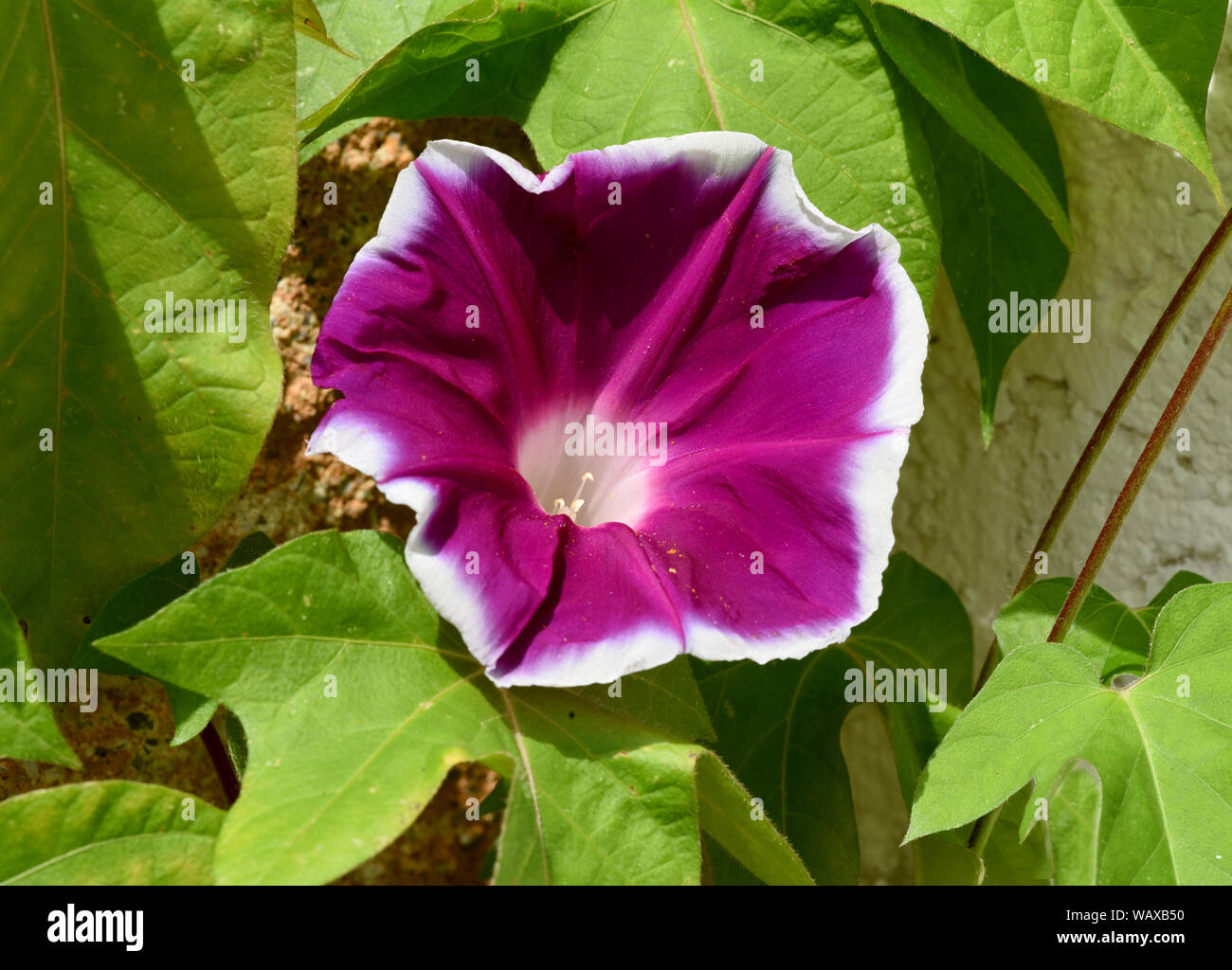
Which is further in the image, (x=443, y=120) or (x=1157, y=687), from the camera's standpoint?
(x=443, y=120)

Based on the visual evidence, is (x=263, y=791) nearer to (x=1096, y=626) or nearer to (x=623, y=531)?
(x=623, y=531)

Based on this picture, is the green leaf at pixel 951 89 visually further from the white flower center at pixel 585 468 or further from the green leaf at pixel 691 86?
the white flower center at pixel 585 468

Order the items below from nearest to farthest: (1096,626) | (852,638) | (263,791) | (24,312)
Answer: (263,791), (24,312), (1096,626), (852,638)

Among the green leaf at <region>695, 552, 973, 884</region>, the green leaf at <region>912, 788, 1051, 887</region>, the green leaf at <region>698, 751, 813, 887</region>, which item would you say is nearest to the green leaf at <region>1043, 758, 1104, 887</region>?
the green leaf at <region>912, 788, 1051, 887</region>

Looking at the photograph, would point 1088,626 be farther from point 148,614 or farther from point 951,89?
point 148,614

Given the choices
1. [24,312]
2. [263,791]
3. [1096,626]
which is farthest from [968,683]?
[24,312]

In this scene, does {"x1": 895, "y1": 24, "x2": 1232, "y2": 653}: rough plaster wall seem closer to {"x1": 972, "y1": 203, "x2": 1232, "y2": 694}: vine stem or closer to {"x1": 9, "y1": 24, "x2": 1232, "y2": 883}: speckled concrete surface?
{"x1": 9, "y1": 24, "x2": 1232, "y2": 883}: speckled concrete surface

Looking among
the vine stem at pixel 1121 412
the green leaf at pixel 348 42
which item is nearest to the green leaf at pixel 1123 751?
the vine stem at pixel 1121 412
